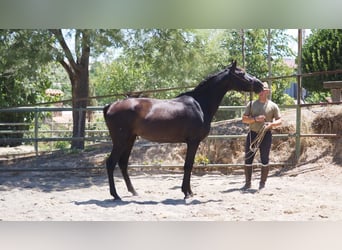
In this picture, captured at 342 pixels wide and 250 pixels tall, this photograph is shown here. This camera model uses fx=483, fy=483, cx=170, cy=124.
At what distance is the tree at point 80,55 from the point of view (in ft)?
15.4

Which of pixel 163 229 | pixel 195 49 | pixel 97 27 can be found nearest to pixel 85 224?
pixel 163 229

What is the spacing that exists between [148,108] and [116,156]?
0.45 metres

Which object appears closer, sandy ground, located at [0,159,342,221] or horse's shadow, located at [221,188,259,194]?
sandy ground, located at [0,159,342,221]

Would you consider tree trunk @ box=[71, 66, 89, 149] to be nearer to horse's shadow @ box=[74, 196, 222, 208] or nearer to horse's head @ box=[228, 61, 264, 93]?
horse's shadow @ box=[74, 196, 222, 208]

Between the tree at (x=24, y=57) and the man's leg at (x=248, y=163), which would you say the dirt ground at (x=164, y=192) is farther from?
the tree at (x=24, y=57)

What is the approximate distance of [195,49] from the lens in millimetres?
5164

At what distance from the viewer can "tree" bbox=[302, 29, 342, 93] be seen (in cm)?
538

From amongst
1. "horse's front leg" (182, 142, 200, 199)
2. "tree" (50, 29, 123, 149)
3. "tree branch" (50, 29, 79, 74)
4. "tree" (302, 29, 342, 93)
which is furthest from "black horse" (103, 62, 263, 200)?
"tree" (302, 29, 342, 93)

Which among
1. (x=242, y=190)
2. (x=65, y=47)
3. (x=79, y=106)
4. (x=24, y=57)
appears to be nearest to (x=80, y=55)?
(x=65, y=47)

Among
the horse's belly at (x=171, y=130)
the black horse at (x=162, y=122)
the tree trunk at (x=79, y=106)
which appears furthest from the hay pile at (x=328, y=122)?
the tree trunk at (x=79, y=106)

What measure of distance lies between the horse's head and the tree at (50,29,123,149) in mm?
1342

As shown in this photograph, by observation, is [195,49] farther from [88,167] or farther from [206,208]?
[206,208]

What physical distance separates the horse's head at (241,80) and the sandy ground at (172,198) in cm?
88

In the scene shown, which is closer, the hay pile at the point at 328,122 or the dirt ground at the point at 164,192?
the dirt ground at the point at 164,192
